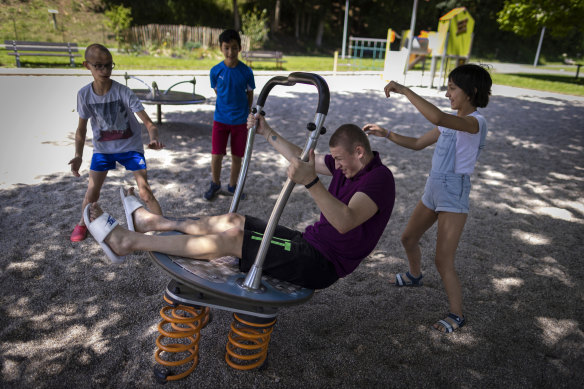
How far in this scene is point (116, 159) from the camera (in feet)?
12.3

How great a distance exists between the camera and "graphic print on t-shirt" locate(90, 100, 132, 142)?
3.59 m

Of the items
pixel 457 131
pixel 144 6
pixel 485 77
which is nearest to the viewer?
pixel 485 77

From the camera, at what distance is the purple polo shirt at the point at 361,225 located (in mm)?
2303

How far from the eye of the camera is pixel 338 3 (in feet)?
125

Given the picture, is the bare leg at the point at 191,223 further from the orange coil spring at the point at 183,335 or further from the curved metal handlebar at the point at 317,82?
the curved metal handlebar at the point at 317,82

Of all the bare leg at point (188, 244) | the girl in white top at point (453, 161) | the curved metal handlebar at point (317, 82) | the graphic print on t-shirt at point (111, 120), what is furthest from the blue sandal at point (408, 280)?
the graphic print on t-shirt at point (111, 120)

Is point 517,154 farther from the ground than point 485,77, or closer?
closer

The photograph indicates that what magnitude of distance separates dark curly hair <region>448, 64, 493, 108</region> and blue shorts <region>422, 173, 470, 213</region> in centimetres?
51

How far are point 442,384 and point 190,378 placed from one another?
1.46 m

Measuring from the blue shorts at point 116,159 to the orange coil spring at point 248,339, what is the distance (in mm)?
1963

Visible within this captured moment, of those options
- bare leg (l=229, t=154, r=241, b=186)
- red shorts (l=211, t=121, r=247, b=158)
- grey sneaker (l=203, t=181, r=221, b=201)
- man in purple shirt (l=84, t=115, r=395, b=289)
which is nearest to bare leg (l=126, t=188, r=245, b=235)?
man in purple shirt (l=84, t=115, r=395, b=289)

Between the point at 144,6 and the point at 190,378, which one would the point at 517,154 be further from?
the point at 144,6

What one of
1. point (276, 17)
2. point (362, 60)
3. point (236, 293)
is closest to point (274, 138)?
point (236, 293)

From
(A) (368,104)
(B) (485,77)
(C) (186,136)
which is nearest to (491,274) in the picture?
(B) (485,77)
